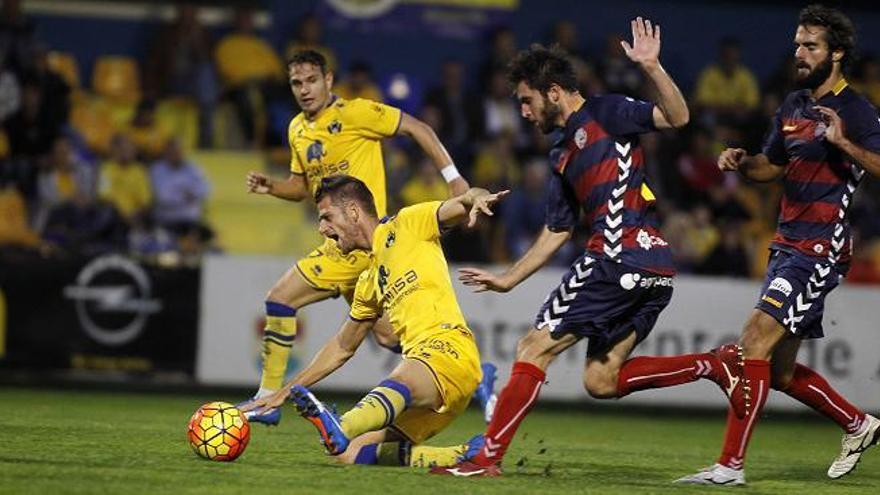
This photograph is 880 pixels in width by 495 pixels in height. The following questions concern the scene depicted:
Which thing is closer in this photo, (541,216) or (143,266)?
(143,266)

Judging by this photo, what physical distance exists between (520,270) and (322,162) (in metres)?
2.77

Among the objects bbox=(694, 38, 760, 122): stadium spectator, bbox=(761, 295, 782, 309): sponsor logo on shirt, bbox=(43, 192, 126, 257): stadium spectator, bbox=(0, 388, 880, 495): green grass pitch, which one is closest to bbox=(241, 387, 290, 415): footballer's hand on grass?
bbox=(0, 388, 880, 495): green grass pitch

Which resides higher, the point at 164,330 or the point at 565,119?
the point at 565,119

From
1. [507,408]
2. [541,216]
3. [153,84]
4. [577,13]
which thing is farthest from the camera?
[577,13]

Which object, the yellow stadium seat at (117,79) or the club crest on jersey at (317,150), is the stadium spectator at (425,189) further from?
the club crest on jersey at (317,150)

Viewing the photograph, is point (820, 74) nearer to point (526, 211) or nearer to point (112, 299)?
point (112, 299)

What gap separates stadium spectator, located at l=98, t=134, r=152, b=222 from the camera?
16.6 meters

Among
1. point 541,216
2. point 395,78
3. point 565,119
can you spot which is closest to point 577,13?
point 395,78

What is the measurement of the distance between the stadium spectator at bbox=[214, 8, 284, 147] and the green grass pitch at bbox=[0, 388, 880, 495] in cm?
525

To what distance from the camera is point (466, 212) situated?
7.73m

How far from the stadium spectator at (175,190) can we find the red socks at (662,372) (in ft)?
30.0

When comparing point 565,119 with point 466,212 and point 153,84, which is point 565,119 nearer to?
point 466,212

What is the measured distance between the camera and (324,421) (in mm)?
7195

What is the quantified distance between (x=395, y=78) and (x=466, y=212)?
11548 mm
